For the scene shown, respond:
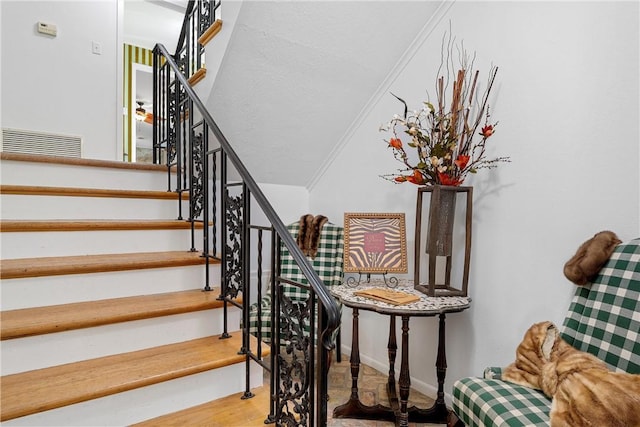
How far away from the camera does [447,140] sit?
189 cm

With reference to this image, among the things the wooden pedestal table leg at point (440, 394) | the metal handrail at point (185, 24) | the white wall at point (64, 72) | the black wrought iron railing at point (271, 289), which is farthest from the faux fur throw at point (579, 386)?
the white wall at point (64, 72)

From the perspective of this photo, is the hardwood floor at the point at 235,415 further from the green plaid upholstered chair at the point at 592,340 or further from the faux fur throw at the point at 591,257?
the faux fur throw at the point at 591,257

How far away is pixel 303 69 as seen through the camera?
250 centimetres

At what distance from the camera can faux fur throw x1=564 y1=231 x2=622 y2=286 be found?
4.68ft

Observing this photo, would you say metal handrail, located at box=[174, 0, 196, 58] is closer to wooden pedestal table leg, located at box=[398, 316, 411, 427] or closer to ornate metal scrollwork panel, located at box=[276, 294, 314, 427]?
ornate metal scrollwork panel, located at box=[276, 294, 314, 427]

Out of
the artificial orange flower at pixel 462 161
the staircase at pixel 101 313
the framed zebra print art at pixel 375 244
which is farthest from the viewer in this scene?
the framed zebra print art at pixel 375 244

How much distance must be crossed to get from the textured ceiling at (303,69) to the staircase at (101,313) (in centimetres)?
98

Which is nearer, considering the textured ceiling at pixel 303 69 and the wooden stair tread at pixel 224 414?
the wooden stair tread at pixel 224 414

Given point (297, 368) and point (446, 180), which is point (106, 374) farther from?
point (446, 180)

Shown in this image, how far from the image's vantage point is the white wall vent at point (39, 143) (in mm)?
3232

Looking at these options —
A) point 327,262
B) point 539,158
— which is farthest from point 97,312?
point 539,158

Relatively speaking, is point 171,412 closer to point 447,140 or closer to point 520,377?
point 520,377

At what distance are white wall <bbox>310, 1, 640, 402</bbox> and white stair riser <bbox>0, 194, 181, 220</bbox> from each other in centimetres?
184

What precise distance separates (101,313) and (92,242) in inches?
20.7
